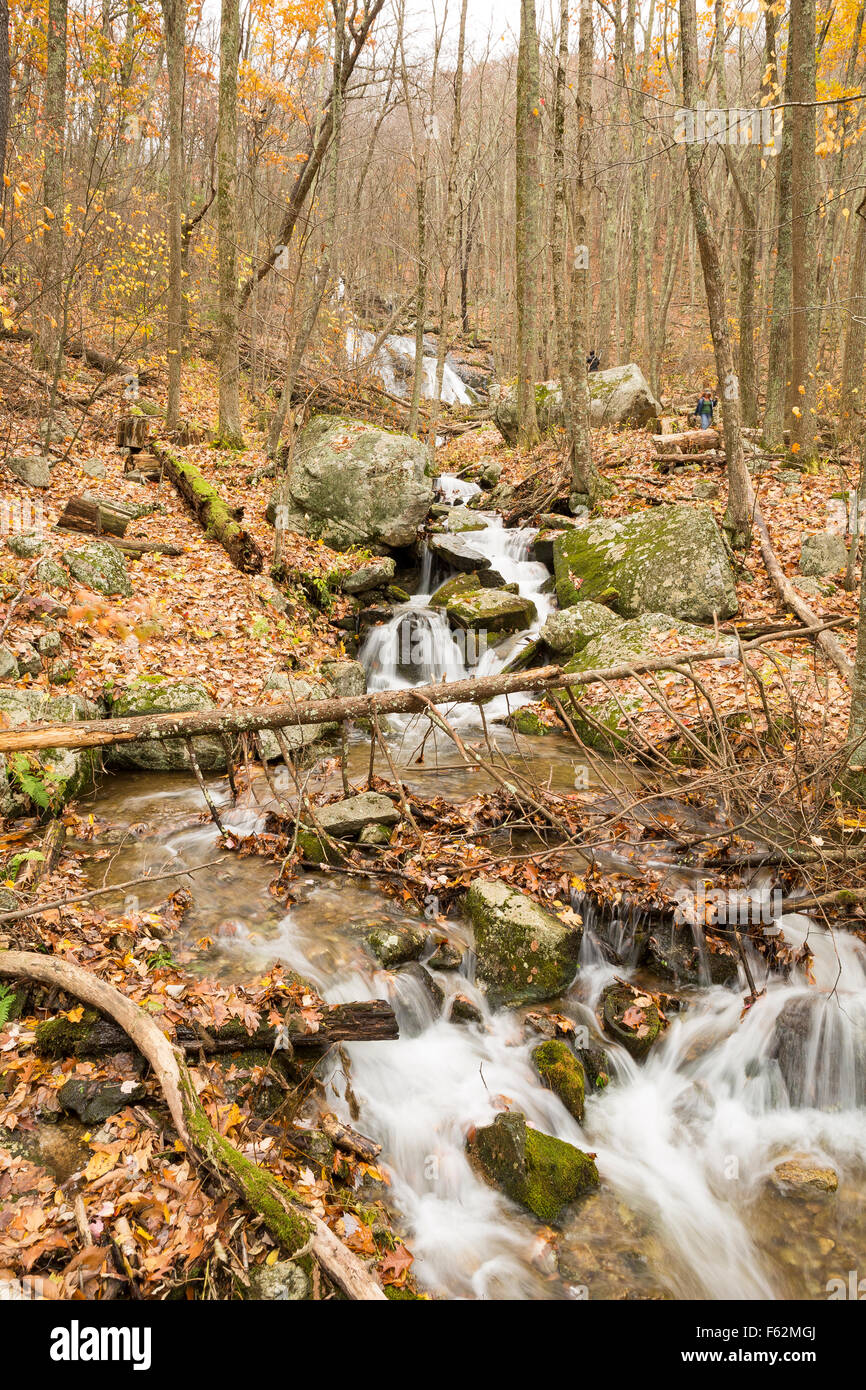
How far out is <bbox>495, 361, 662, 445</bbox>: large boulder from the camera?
56.2 feet

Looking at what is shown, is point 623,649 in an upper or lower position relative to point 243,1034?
upper

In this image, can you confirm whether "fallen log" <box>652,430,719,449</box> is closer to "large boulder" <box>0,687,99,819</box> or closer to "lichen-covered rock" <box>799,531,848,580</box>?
"lichen-covered rock" <box>799,531,848,580</box>

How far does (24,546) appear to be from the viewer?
8859 millimetres

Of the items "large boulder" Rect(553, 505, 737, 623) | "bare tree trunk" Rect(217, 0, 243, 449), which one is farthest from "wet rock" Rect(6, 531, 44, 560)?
"large boulder" Rect(553, 505, 737, 623)

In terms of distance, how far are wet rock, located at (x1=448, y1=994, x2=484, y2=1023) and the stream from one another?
1.8 inches

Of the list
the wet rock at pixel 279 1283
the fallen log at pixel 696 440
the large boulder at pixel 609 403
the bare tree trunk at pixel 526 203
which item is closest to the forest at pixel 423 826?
the wet rock at pixel 279 1283

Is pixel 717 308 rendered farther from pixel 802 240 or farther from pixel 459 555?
pixel 459 555

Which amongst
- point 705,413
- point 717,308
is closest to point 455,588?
point 717,308

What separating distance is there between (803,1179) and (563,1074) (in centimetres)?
145

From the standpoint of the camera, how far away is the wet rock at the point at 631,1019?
5000 mm

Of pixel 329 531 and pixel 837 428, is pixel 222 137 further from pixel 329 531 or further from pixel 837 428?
A: pixel 837 428

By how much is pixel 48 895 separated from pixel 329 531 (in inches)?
341

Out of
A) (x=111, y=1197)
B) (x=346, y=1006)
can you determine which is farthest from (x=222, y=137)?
(x=111, y=1197)

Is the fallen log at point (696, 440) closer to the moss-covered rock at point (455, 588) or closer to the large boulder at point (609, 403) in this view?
the large boulder at point (609, 403)
